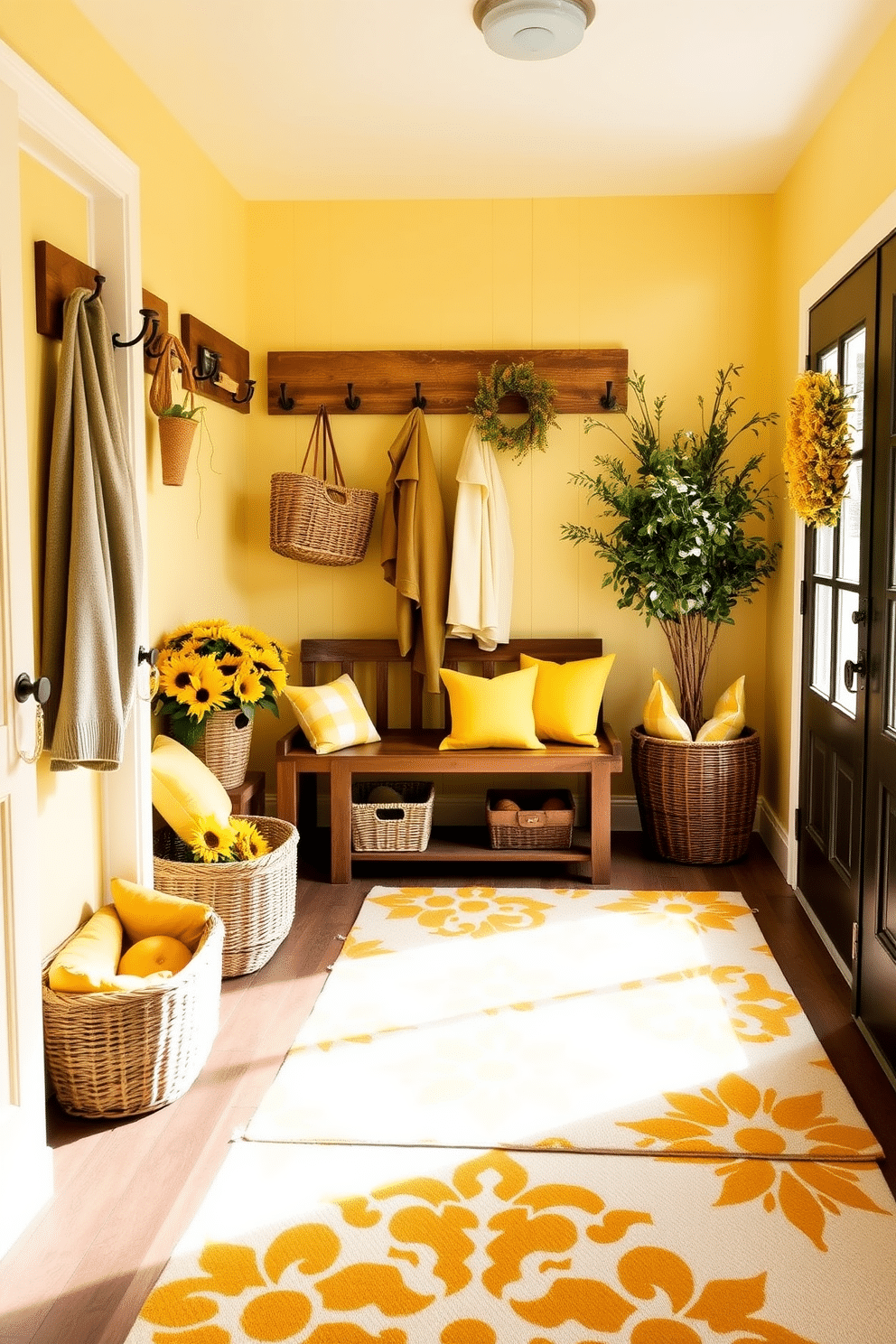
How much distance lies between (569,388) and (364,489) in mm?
928

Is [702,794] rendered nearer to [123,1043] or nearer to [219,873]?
[219,873]

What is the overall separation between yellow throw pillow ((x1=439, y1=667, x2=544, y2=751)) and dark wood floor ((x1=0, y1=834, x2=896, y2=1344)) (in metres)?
0.75

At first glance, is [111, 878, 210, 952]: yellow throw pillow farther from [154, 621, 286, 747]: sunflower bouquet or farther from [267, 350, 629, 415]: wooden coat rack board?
[267, 350, 629, 415]: wooden coat rack board

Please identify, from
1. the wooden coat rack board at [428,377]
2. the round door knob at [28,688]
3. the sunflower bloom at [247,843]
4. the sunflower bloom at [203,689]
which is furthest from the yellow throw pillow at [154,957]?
the wooden coat rack board at [428,377]

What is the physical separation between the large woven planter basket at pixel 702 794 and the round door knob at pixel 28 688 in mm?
2621

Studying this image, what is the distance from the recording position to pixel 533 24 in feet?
9.46

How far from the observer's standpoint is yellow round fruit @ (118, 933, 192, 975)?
2631 mm

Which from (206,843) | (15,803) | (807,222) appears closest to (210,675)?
(206,843)

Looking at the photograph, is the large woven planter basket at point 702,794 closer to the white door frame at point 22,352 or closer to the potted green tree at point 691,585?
the potted green tree at point 691,585

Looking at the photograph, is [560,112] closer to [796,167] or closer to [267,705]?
[796,167]

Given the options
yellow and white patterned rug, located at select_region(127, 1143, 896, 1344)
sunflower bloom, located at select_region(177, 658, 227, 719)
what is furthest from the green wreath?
yellow and white patterned rug, located at select_region(127, 1143, 896, 1344)

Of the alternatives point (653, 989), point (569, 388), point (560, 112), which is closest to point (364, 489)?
point (569, 388)

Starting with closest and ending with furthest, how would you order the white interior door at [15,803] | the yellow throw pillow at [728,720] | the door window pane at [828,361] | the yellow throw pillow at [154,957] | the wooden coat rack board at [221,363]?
the white interior door at [15,803] < the yellow throw pillow at [154,957] < the door window pane at [828,361] < the wooden coat rack board at [221,363] < the yellow throw pillow at [728,720]

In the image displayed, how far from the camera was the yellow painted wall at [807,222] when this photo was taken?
302 cm
